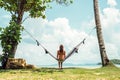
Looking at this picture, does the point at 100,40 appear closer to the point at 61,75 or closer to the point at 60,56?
the point at 60,56

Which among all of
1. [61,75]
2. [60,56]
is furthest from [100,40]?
[61,75]

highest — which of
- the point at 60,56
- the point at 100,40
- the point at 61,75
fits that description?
the point at 100,40

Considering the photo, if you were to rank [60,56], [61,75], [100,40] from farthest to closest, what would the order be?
1. [100,40]
2. [60,56]
3. [61,75]

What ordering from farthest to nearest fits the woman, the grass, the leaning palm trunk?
the leaning palm trunk → the woman → the grass

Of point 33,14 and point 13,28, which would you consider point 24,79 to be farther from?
point 33,14

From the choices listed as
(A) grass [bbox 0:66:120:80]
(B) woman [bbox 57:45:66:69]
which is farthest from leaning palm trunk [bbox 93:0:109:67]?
(B) woman [bbox 57:45:66:69]

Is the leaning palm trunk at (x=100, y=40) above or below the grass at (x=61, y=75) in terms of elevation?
above

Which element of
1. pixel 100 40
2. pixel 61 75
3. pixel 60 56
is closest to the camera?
pixel 61 75

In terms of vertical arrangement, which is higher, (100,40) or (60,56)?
(100,40)

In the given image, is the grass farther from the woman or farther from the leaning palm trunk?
the woman

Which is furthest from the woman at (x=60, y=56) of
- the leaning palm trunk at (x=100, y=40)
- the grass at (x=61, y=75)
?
the leaning palm trunk at (x=100, y=40)

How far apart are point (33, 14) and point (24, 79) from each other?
19283 mm

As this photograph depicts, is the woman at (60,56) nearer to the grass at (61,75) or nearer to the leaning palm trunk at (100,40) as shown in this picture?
the grass at (61,75)

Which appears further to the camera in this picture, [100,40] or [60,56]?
[100,40]
